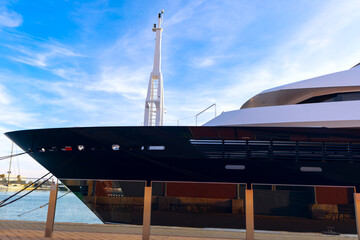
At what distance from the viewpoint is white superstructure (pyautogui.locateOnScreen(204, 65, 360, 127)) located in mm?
8477

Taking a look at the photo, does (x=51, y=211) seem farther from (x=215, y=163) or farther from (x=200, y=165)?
(x=215, y=163)

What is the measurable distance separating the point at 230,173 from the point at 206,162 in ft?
2.27

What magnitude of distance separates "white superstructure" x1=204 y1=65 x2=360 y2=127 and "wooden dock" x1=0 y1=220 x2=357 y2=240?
327cm

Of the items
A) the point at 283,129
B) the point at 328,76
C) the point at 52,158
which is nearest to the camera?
the point at 283,129

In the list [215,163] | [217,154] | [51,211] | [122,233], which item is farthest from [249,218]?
[51,211]

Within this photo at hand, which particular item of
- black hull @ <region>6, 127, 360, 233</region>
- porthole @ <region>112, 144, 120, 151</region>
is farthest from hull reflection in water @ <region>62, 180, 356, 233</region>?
porthole @ <region>112, 144, 120, 151</region>

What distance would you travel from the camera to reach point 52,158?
25.3 feet

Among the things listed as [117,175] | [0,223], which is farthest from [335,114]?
[0,223]

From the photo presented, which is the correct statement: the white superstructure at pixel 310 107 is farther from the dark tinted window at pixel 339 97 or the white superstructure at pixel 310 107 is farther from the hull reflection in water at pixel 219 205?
the hull reflection in water at pixel 219 205

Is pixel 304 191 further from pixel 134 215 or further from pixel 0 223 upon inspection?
pixel 0 223

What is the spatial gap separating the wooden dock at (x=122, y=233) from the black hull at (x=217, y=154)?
146 centimetres

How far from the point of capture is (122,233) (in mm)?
7367

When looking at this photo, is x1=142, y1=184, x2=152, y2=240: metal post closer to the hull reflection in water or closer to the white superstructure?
the hull reflection in water

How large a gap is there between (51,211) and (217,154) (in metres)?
4.50
